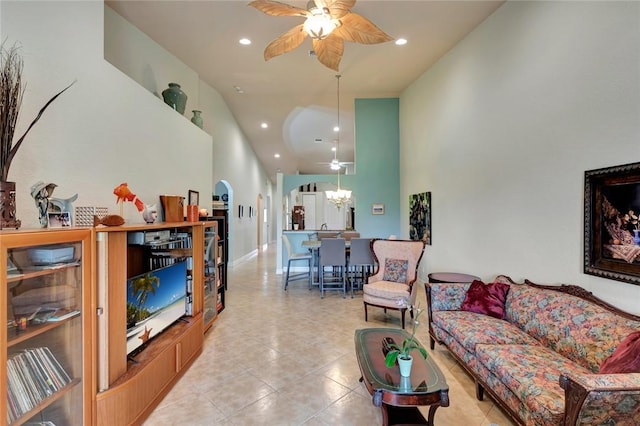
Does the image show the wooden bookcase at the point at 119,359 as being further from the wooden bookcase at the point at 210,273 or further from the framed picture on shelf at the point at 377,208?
the framed picture on shelf at the point at 377,208

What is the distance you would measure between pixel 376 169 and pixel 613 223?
17.1 ft

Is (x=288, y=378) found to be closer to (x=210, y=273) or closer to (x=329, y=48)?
(x=210, y=273)

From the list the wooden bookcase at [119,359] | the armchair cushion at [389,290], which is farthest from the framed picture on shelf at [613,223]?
the wooden bookcase at [119,359]

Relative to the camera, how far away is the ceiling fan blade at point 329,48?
2823 mm

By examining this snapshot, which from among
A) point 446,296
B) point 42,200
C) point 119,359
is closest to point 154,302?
point 119,359

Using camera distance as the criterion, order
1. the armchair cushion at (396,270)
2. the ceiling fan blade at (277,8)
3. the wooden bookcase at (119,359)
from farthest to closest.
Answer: the armchair cushion at (396,270)
the ceiling fan blade at (277,8)
the wooden bookcase at (119,359)

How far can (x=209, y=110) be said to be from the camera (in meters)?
6.07

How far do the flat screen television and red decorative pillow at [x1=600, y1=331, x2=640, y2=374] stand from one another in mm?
3011

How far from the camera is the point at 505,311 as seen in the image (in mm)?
2832

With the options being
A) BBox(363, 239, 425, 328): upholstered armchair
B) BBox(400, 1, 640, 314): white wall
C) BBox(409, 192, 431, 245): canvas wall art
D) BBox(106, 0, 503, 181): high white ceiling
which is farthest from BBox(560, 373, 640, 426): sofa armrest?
BBox(409, 192, 431, 245): canvas wall art

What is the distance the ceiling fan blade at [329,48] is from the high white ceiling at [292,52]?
40.4 inches

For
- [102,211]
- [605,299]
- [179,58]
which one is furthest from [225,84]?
[605,299]

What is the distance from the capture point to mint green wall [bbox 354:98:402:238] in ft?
23.2

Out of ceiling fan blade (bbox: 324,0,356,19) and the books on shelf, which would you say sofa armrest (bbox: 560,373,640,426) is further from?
ceiling fan blade (bbox: 324,0,356,19)
